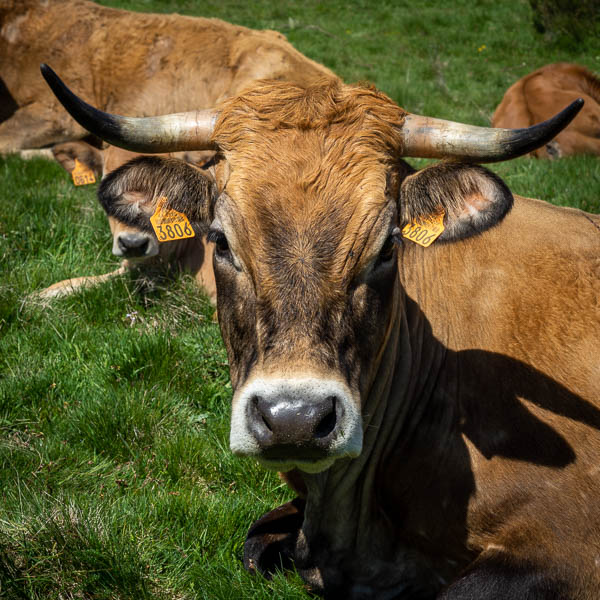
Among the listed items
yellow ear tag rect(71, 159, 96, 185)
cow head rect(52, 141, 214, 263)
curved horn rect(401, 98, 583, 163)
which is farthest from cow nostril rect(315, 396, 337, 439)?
yellow ear tag rect(71, 159, 96, 185)

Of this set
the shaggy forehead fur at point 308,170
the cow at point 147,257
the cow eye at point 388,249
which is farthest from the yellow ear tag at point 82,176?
the cow eye at point 388,249

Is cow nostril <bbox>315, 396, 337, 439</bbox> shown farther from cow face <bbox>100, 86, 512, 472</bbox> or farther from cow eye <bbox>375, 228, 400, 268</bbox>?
cow eye <bbox>375, 228, 400, 268</bbox>

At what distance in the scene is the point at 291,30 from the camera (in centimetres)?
1689

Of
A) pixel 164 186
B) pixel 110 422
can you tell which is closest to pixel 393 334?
pixel 164 186

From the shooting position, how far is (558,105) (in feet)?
34.1

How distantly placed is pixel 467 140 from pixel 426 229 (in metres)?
0.44

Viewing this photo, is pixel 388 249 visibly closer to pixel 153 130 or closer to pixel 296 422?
pixel 296 422

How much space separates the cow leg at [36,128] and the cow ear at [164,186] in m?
4.99

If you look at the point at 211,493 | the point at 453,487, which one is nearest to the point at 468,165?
the point at 453,487

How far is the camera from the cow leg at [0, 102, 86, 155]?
8289mm

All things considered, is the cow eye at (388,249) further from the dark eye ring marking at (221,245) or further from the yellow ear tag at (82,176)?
the yellow ear tag at (82,176)

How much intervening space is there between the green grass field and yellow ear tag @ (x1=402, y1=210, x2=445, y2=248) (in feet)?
5.44

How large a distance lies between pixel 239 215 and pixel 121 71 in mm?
5398

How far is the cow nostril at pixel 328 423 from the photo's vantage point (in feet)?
8.45
